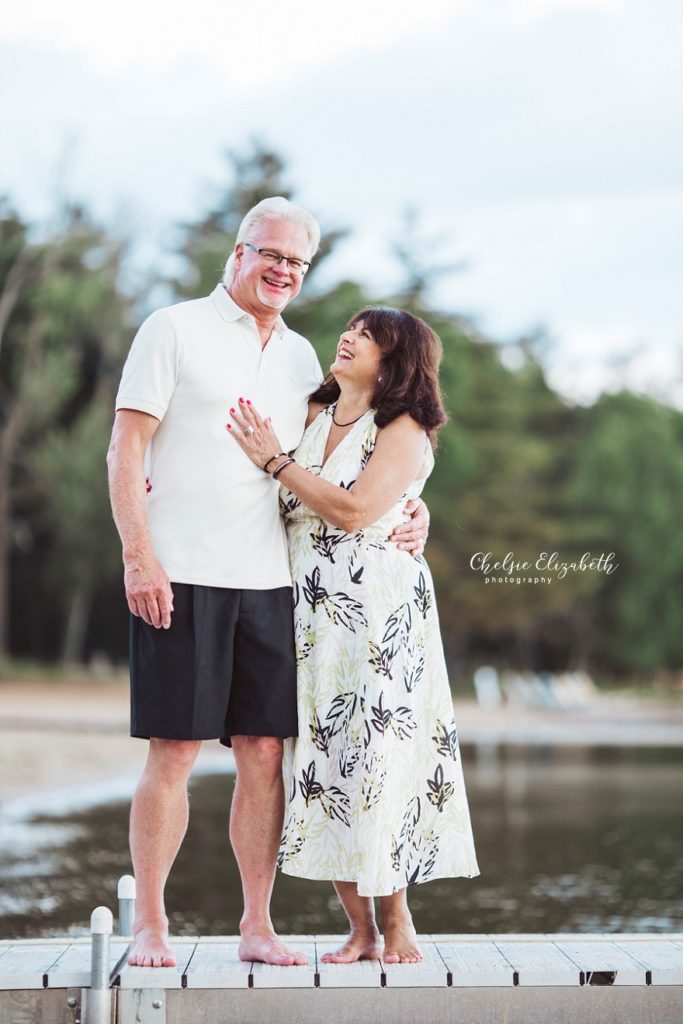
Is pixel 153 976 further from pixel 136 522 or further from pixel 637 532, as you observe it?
pixel 637 532

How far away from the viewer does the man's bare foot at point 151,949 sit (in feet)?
11.3

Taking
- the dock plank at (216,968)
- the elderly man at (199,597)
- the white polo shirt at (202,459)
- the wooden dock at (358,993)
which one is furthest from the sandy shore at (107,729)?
the wooden dock at (358,993)

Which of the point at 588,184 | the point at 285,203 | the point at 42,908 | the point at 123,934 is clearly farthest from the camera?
the point at 588,184

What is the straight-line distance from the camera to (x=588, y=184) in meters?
36.8

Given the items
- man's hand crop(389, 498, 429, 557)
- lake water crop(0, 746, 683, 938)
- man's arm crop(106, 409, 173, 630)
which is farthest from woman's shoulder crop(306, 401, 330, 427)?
lake water crop(0, 746, 683, 938)

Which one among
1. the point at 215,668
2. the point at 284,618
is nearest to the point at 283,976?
the point at 215,668

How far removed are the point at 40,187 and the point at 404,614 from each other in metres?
25.9

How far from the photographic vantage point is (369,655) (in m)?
3.60

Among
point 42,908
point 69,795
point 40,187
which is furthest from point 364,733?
point 40,187

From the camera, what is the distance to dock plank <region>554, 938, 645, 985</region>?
11.0 feet

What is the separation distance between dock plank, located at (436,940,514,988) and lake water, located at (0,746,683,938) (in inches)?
109

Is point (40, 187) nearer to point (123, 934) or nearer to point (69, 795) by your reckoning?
point (69, 795)

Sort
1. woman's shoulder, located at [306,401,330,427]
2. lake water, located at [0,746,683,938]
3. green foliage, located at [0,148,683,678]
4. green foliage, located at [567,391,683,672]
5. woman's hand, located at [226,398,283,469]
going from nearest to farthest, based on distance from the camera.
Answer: woman's hand, located at [226,398,283,469] < woman's shoulder, located at [306,401,330,427] < lake water, located at [0,746,683,938] < green foliage, located at [0,148,683,678] < green foliage, located at [567,391,683,672]

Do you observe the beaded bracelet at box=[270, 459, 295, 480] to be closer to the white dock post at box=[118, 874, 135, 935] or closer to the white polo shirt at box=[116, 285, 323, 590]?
the white polo shirt at box=[116, 285, 323, 590]
